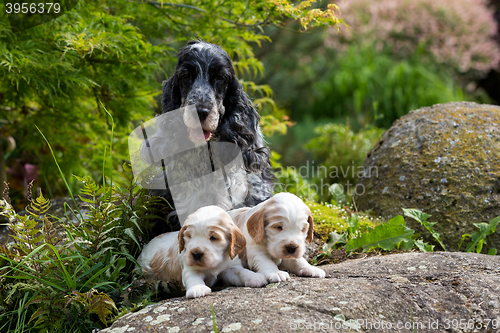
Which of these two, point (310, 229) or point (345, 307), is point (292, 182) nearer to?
point (310, 229)

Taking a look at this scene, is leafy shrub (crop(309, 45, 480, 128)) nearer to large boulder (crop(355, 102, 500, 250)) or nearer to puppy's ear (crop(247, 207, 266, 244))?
large boulder (crop(355, 102, 500, 250))

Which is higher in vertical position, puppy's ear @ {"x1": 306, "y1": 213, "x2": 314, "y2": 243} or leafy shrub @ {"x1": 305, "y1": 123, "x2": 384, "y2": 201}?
puppy's ear @ {"x1": 306, "y1": 213, "x2": 314, "y2": 243}

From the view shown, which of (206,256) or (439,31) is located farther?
(439,31)

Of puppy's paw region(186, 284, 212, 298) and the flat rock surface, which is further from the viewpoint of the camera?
puppy's paw region(186, 284, 212, 298)

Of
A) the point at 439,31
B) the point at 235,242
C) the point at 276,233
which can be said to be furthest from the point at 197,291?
the point at 439,31

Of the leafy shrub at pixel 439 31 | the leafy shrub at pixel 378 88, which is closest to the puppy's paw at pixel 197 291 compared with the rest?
the leafy shrub at pixel 378 88

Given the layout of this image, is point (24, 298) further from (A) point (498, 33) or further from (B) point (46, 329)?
(A) point (498, 33)

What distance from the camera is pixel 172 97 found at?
316 cm

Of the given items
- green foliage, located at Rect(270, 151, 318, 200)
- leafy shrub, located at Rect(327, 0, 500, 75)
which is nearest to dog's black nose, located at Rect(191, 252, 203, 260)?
green foliage, located at Rect(270, 151, 318, 200)

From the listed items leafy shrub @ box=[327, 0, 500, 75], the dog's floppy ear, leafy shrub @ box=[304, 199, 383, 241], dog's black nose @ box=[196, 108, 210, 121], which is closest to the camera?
dog's black nose @ box=[196, 108, 210, 121]

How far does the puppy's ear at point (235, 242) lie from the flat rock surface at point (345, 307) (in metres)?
0.23

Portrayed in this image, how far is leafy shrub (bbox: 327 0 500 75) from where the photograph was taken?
41.8 ft

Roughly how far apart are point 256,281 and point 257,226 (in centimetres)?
32

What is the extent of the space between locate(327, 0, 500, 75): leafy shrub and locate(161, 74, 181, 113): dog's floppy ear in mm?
10897
